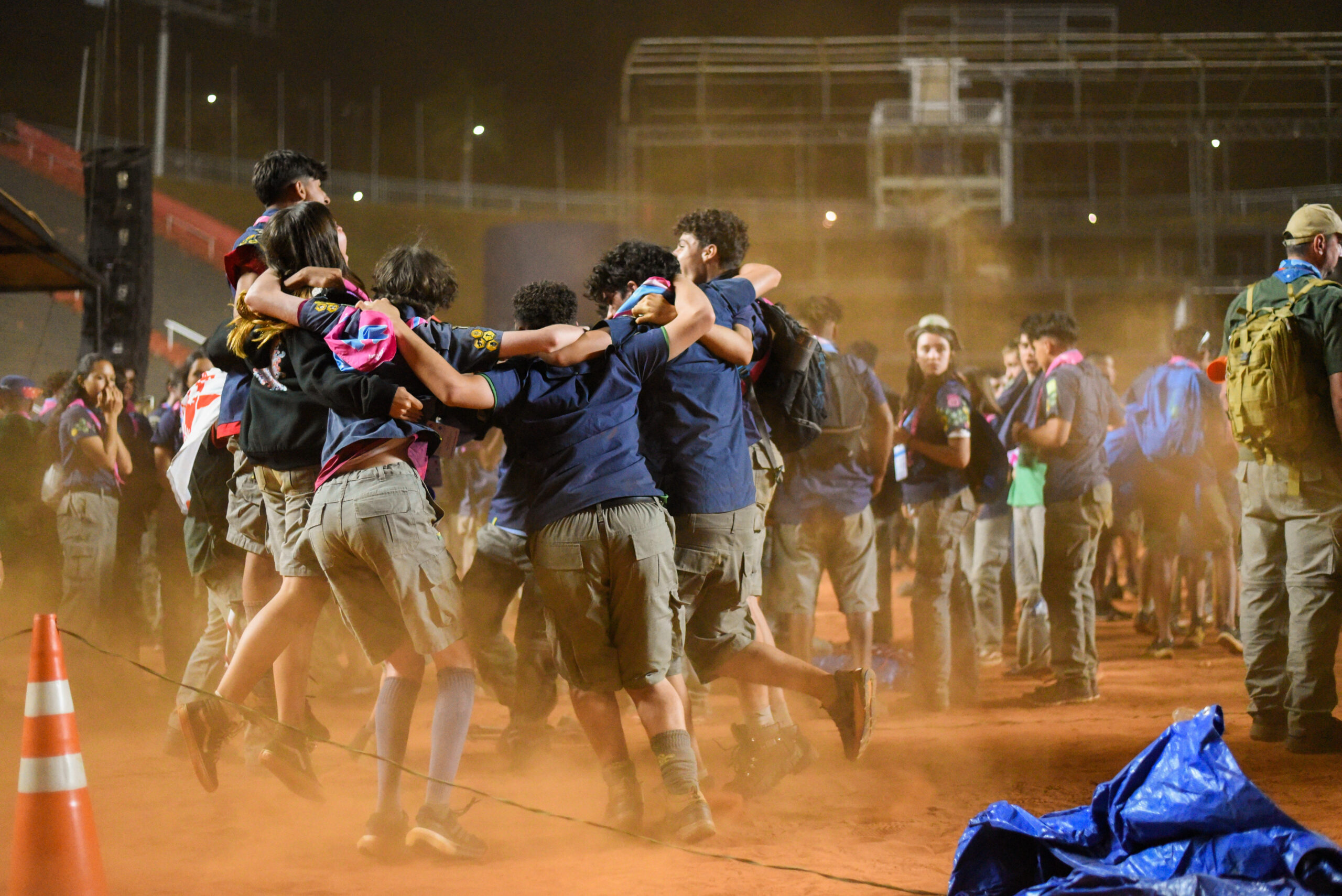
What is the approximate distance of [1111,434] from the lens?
797cm

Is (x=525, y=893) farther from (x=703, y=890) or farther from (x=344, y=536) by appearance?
(x=344, y=536)

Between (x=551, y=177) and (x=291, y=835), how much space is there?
30560 millimetres

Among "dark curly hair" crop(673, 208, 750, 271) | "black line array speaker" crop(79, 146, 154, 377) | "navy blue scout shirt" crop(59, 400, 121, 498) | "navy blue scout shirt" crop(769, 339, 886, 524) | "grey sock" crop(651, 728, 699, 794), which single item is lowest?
"grey sock" crop(651, 728, 699, 794)

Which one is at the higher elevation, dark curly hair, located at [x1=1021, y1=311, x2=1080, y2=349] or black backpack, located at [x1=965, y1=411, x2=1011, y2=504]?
dark curly hair, located at [x1=1021, y1=311, x2=1080, y2=349]

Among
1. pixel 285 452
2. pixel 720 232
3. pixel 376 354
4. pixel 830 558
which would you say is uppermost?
pixel 720 232

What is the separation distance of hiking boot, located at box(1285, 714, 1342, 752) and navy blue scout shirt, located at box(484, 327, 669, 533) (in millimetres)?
2826

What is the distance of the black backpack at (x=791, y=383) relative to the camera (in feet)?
13.3

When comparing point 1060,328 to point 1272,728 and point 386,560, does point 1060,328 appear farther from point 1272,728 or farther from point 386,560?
point 386,560

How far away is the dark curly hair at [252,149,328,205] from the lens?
3.66 meters

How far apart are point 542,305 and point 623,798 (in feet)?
5.98

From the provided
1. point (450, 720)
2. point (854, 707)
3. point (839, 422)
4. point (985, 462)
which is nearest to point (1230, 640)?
point (985, 462)

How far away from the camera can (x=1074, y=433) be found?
5.59 metres

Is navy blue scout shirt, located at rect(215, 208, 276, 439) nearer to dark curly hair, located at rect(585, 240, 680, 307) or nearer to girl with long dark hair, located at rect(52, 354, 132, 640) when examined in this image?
dark curly hair, located at rect(585, 240, 680, 307)

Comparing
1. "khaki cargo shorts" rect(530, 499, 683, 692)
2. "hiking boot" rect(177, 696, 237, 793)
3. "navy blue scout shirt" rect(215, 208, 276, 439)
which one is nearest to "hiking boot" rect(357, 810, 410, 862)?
"hiking boot" rect(177, 696, 237, 793)
